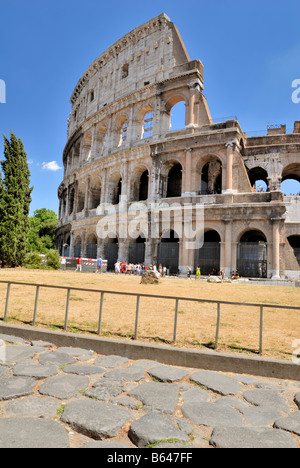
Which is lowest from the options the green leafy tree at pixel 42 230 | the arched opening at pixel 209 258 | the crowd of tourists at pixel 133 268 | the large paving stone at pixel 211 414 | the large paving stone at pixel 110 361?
the large paving stone at pixel 110 361

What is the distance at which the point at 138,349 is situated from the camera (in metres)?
3.87

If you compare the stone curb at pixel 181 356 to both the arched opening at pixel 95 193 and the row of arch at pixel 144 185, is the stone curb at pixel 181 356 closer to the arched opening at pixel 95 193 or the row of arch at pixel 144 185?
the row of arch at pixel 144 185

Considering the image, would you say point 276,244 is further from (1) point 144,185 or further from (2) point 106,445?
(2) point 106,445

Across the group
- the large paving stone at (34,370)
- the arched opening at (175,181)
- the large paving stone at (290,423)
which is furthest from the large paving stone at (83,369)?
the arched opening at (175,181)

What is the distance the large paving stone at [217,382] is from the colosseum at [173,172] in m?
16.5

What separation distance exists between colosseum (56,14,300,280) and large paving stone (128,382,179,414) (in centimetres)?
1708

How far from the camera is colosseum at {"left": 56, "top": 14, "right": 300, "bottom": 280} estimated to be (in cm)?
1948

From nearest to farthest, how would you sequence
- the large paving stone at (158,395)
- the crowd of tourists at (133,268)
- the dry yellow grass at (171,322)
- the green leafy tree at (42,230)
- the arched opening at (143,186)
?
the large paving stone at (158,395), the dry yellow grass at (171,322), the crowd of tourists at (133,268), the arched opening at (143,186), the green leafy tree at (42,230)

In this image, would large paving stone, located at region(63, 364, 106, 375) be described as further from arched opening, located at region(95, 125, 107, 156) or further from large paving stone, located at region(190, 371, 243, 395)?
arched opening, located at region(95, 125, 107, 156)

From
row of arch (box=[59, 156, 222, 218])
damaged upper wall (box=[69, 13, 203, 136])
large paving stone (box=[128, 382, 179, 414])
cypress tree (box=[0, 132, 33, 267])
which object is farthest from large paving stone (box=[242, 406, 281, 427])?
damaged upper wall (box=[69, 13, 203, 136])

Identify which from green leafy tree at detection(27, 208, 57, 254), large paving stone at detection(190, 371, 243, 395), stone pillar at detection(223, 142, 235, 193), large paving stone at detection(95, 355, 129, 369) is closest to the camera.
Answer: large paving stone at detection(190, 371, 243, 395)

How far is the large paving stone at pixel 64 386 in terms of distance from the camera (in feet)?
8.57

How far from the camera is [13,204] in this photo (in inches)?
762

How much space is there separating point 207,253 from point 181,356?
1721cm
